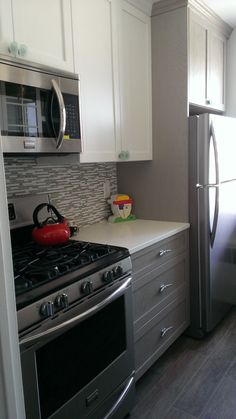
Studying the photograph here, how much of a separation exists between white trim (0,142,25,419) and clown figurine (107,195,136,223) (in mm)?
1698

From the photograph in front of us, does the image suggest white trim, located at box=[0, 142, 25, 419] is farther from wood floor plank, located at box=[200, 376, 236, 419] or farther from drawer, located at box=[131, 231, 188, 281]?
wood floor plank, located at box=[200, 376, 236, 419]

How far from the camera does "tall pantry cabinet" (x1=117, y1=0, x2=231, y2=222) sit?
7.48ft

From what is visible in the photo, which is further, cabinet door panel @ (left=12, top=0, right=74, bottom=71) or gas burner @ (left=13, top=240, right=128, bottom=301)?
cabinet door panel @ (left=12, top=0, right=74, bottom=71)

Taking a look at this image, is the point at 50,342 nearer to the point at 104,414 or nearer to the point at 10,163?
the point at 104,414

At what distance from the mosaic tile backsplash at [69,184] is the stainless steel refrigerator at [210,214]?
2.22 feet

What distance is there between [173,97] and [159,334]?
1614mm

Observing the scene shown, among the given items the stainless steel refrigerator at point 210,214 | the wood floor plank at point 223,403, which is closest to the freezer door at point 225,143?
the stainless steel refrigerator at point 210,214

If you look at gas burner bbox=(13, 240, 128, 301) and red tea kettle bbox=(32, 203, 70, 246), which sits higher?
red tea kettle bbox=(32, 203, 70, 246)

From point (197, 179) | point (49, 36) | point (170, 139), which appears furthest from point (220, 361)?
point (49, 36)

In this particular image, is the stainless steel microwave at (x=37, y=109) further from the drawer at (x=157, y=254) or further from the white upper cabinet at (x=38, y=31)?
the drawer at (x=157, y=254)

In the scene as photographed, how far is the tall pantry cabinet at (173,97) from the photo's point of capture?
89.8 inches

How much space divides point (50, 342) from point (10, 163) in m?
1.01

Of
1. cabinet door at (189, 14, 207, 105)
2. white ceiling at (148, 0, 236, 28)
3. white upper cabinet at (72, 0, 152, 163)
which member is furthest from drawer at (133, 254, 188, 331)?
white ceiling at (148, 0, 236, 28)

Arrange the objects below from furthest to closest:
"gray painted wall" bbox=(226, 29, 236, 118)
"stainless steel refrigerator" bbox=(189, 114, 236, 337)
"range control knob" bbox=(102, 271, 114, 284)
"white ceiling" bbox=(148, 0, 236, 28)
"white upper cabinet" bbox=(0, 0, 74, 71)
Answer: "gray painted wall" bbox=(226, 29, 236, 118) < "white ceiling" bbox=(148, 0, 236, 28) < "stainless steel refrigerator" bbox=(189, 114, 236, 337) < "range control knob" bbox=(102, 271, 114, 284) < "white upper cabinet" bbox=(0, 0, 74, 71)
